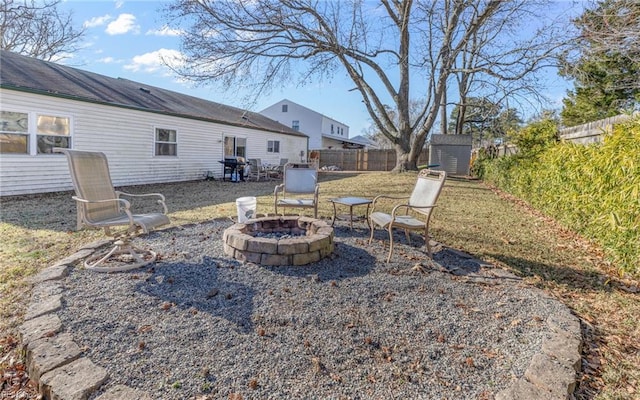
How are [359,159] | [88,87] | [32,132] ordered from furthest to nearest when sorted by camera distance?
[359,159], [88,87], [32,132]

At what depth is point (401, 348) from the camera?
2.19 meters

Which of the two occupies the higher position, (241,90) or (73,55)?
(73,55)

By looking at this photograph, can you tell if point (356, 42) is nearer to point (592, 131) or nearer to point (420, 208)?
point (592, 131)

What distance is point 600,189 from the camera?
423 centimetres

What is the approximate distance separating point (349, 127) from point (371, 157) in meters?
16.5

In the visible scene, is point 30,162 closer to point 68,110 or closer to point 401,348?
point 68,110

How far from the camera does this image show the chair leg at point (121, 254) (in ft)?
10.9

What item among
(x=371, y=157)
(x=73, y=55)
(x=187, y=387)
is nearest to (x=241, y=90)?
(x=187, y=387)

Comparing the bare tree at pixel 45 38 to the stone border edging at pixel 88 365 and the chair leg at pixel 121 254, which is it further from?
the stone border edging at pixel 88 365

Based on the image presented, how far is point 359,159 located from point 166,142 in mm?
15587

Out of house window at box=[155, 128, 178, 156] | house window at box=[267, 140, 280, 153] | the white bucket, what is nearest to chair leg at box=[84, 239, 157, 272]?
the white bucket

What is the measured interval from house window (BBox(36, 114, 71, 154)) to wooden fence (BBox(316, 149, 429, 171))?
18332 millimetres

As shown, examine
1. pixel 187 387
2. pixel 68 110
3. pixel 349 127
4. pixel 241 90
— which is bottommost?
pixel 187 387

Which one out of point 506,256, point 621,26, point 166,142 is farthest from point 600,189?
point 166,142
